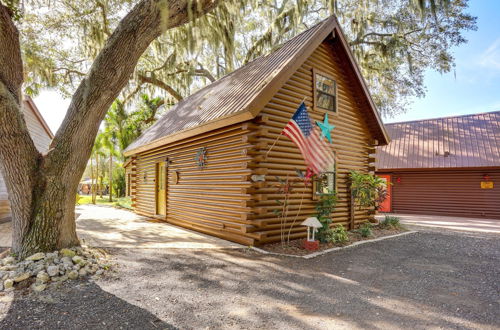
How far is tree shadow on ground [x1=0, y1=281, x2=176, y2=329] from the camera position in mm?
2793

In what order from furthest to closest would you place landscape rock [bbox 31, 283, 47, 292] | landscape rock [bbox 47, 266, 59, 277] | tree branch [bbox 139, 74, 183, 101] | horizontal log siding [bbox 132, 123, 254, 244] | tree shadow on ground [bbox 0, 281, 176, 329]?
tree branch [bbox 139, 74, 183, 101]
horizontal log siding [bbox 132, 123, 254, 244]
landscape rock [bbox 47, 266, 59, 277]
landscape rock [bbox 31, 283, 47, 292]
tree shadow on ground [bbox 0, 281, 176, 329]

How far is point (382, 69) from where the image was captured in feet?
50.5

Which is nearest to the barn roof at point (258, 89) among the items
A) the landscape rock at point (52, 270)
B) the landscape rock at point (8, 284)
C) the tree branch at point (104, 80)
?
the tree branch at point (104, 80)

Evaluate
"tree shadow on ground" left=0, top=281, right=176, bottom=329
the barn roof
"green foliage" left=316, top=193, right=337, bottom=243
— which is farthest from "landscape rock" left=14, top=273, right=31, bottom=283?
"green foliage" left=316, top=193, right=337, bottom=243

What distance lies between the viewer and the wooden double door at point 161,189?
982 cm

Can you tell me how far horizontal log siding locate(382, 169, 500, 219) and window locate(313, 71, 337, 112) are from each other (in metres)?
8.40

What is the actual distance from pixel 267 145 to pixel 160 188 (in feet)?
18.2

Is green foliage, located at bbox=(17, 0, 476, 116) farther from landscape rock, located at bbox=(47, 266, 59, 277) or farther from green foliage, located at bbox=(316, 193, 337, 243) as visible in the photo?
landscape rock, located at bbox=(47, 266, 59, 277)

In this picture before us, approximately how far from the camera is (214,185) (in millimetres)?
7125

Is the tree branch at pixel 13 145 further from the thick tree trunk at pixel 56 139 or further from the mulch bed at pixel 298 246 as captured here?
the mulch bed at pixel 298 246

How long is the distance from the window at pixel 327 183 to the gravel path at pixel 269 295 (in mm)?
2213

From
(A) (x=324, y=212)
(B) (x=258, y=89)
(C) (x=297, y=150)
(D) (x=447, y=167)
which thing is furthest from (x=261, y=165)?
(D) (x=447, y=167)

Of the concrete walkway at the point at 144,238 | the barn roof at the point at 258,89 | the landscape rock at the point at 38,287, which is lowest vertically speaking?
the concrete walkway at the point at 144,238

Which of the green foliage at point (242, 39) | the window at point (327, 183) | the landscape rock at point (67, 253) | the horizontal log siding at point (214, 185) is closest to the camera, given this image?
the landscape rock at point (67, 253)
